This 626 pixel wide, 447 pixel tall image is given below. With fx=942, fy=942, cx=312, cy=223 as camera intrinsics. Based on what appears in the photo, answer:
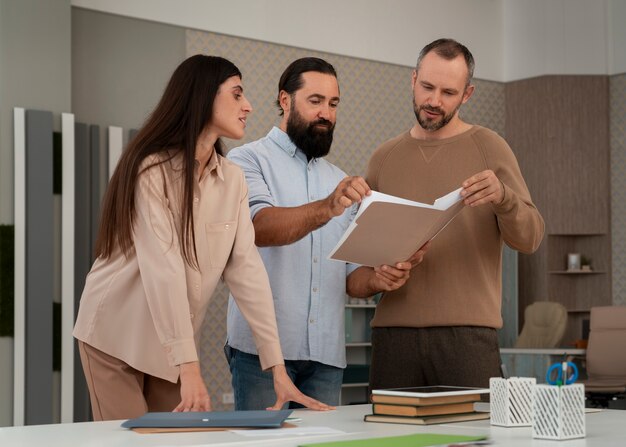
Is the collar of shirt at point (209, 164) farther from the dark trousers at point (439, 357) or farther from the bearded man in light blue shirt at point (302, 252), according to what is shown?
the dark trousers at point (439, 357)

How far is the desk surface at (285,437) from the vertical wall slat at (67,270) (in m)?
4.50

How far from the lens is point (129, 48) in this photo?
6961 millimetres

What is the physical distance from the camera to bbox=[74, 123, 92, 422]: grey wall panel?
636 centimetres

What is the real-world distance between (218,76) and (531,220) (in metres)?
0.92

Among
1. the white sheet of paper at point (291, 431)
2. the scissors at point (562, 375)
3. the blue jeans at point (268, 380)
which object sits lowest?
the blue jeans at point (268, 380)

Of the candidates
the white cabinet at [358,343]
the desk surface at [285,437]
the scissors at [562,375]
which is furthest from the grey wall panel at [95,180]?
the scissors at [562,375]

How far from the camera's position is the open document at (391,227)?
7.59 ft

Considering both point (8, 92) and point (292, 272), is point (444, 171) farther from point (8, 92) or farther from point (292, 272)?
point (8, 92)

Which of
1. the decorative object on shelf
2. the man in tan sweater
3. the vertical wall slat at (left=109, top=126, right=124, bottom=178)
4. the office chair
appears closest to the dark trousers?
the man in tan sweater

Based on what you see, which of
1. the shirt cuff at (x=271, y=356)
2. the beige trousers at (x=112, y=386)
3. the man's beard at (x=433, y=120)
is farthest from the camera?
the man's beard at (x=433, y=120)

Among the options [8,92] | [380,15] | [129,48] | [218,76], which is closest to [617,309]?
[380,15]

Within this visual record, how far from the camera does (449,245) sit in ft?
8.59

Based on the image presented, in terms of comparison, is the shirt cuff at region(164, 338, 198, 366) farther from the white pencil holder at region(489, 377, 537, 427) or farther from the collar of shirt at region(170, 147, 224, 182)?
the white pencil holder at region(489, 377, 537, 427)

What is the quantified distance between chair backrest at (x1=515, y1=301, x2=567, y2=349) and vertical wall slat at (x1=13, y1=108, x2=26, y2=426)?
14.1 feet
